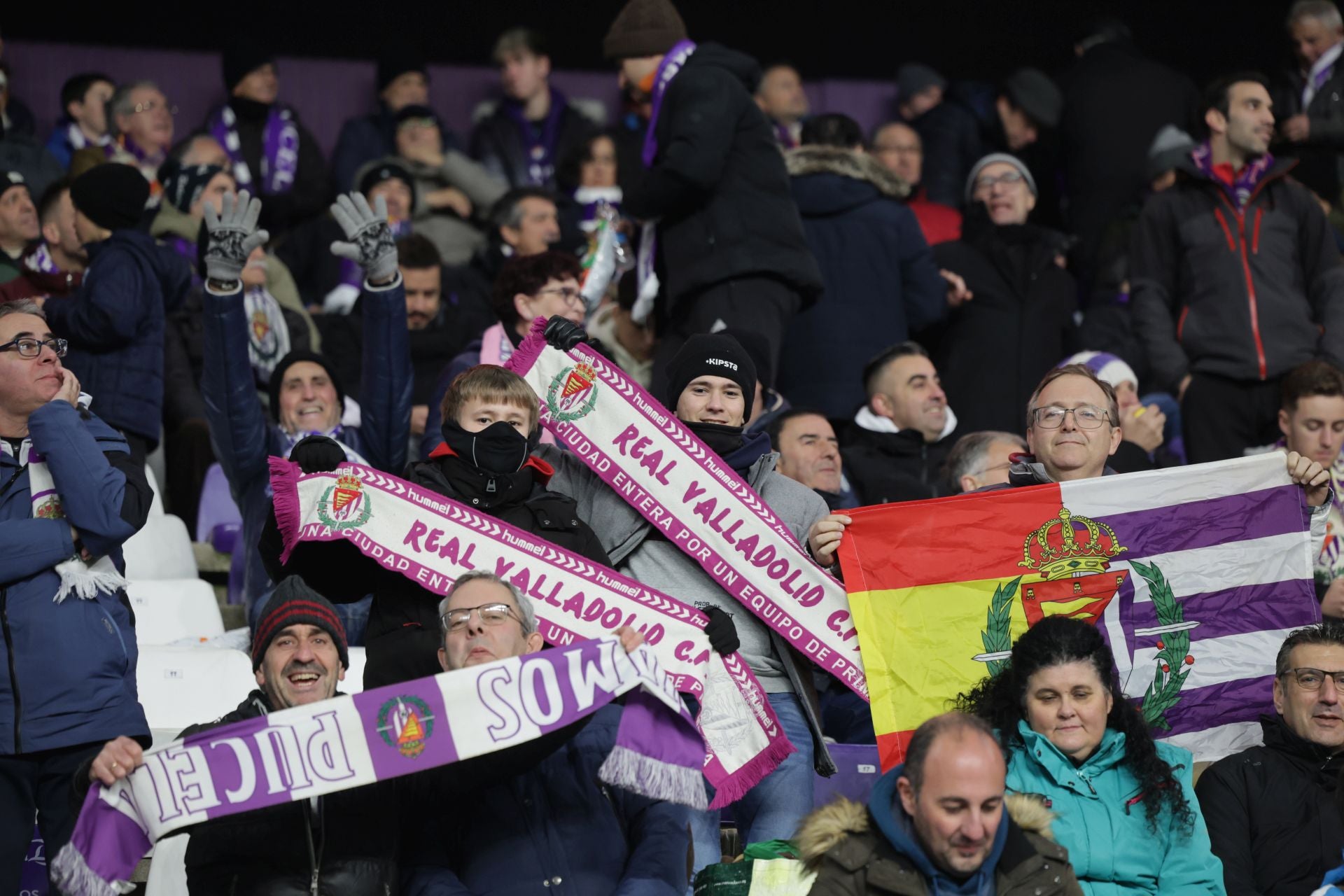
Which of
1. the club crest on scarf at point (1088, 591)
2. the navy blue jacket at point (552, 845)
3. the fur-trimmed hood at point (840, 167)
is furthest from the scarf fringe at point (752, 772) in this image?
the fur-trimmed hood at point (840, 167)

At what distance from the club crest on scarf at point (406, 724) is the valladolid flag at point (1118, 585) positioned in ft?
5.69

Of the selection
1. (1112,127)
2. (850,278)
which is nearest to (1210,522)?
(850,278)

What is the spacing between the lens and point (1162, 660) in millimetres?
6500

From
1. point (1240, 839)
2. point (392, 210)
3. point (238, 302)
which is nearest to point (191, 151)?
point (392, 210)

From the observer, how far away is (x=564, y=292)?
310 inches

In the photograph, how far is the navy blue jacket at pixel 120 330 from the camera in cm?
824

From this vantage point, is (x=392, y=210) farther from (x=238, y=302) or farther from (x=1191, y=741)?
(x=1191, y=741)

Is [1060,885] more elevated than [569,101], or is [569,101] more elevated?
[569,101]

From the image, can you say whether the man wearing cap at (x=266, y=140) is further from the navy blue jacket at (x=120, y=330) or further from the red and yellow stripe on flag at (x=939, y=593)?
the red and yellow stripe on flag at (x=939, y=593)

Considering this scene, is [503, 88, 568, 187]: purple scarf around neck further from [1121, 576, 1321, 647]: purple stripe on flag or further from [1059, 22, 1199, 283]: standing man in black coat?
[1121, 576, 1321, 647]: purple stripe on flag

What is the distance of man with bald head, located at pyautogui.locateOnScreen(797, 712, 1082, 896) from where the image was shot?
475 cm

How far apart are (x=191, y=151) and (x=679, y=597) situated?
576 centimetres

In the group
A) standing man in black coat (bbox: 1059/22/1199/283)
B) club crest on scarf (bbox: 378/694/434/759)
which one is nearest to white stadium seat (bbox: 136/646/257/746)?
club crest on scarf (bbox: 378/694/434/759)

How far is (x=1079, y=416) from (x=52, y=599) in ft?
11.3
